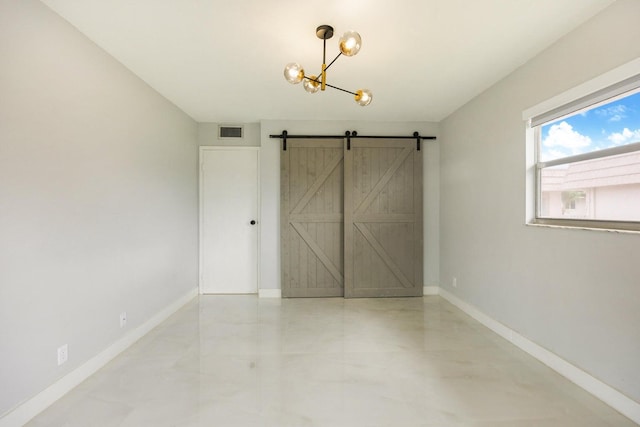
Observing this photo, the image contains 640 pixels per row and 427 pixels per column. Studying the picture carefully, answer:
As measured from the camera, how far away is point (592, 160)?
6.98ft

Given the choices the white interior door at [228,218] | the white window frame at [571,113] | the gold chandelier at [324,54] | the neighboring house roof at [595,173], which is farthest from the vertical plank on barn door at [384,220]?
the gold chandelier at [324,54]

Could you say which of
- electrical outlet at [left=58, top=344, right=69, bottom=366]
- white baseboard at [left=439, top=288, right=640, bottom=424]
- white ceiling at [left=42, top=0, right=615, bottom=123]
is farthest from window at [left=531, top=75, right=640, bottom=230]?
electrical outlet at [left=58, top=344, right=69, bottom=366]

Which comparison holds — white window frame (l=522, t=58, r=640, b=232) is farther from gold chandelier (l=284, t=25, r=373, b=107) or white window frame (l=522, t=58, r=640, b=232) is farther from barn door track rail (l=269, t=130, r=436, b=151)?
barn door track rail (l=269, t=130, r=436, b=151)

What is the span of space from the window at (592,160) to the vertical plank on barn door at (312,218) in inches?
93.5

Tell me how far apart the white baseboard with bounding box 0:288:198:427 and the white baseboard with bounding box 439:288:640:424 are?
136 inches

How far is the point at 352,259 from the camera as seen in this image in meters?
4.29

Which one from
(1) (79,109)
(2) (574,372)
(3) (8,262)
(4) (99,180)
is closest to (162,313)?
(4) (99,180)

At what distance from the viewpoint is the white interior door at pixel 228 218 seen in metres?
4.48

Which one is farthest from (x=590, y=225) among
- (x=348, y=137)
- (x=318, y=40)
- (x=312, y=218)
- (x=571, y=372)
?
(x=312, y=218)

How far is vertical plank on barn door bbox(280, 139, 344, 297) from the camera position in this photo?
4270 millimetres

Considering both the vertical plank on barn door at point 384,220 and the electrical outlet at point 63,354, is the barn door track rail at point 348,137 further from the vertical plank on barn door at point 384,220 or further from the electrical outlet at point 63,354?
the electrical outlet at point 63,354

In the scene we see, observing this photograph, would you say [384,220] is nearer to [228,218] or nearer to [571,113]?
[228,218]

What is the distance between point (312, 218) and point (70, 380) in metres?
2.92

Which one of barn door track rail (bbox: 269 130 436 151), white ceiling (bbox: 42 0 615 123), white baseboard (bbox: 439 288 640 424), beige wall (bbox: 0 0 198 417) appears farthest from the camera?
barn door track rail (bbox: 269 130 436 151)
